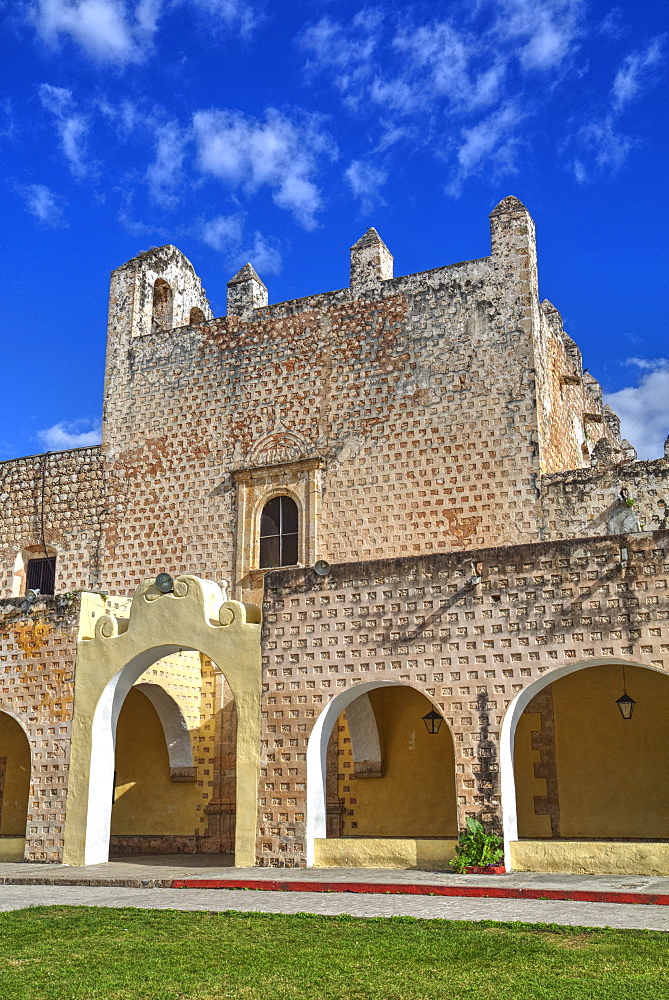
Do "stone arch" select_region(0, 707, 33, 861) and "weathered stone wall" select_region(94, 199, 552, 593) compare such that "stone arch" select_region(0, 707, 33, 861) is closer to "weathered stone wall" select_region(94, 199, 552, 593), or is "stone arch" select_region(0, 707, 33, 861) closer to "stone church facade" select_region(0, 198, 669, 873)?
"stone church facade" select_region(0, 198, 669, 873)

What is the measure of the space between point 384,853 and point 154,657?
14.3 feet

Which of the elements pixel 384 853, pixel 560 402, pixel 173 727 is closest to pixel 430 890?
pixel 384 853

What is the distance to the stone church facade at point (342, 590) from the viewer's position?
1173cm

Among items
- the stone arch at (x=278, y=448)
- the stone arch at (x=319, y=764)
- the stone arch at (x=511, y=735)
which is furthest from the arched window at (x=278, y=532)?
the stone arch at (x=511, y=735)

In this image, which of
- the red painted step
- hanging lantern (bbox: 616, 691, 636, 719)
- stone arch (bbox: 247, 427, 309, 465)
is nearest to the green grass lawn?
the red painted step

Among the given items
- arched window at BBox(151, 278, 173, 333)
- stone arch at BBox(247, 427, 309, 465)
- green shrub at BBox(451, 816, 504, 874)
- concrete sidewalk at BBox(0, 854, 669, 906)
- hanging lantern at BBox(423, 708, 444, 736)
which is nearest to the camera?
concrete sidewalk at BBox(0, 854, 669, 906)

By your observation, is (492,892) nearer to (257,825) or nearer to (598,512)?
(257,825)

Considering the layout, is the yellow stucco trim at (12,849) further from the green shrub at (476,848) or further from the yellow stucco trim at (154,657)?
the green shrub at (476,848)

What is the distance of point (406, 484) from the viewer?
16609 millimetres

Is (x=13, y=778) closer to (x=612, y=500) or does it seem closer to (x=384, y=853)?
(x=384, y=853)

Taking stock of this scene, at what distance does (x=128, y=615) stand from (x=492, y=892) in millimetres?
7177

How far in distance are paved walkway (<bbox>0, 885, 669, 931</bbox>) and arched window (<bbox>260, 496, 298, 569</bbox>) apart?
24.2 feet

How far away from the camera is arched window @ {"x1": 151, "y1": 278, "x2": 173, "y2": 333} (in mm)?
20969

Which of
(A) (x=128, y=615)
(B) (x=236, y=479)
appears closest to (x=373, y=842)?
(A) (x=128, y=615)
